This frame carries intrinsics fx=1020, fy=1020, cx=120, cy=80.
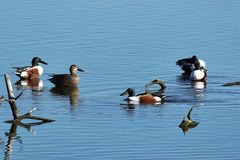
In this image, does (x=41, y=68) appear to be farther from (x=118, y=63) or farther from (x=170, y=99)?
(x=170, y=99)

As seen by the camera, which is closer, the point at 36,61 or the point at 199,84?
the point at 199,84

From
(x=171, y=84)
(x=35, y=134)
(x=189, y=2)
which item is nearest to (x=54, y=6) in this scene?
(x=189, y=2)

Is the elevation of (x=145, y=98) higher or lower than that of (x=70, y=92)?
lower

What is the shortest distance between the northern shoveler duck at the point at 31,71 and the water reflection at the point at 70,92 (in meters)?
1.89

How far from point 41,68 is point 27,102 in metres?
5.07

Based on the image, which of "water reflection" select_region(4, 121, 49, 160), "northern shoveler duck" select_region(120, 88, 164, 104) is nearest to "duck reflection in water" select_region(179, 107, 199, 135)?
"northern shoveler duck" select_region(120, 88, 164, 104)

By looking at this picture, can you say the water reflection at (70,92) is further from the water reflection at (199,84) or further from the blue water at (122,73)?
the water reflection at (199,84)

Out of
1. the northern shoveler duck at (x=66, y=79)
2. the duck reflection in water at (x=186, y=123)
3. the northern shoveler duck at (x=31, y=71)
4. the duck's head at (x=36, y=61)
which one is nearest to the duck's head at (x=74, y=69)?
the northern shoveler duck at (x=66, y=79)

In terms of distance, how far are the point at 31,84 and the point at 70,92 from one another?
7.54 feet

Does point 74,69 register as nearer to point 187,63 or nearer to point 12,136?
point 187,63

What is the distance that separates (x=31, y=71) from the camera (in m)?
37.8

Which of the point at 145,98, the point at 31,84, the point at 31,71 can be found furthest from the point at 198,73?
the point at 31,71

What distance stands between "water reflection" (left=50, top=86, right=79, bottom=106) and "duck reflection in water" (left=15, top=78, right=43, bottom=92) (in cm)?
57

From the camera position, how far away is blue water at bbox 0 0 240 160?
89.7 feet
